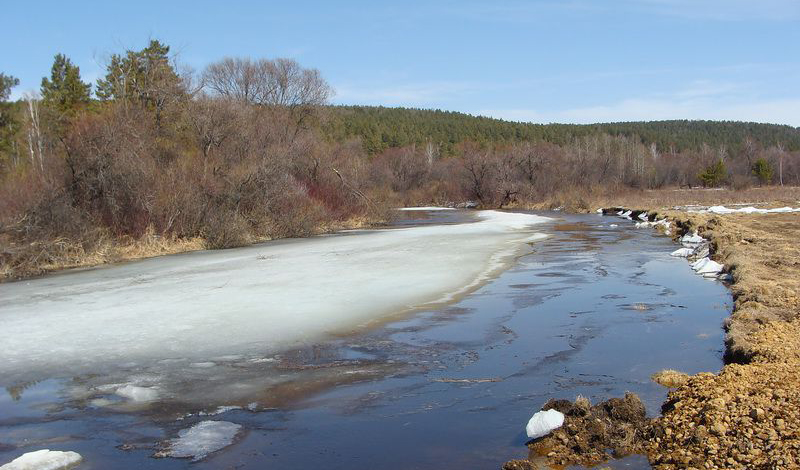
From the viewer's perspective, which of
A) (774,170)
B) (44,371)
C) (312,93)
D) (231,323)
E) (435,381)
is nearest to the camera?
(435,381)

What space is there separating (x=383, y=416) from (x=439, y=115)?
15240 centimetres

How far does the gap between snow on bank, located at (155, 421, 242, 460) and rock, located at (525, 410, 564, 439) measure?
263 centimetres

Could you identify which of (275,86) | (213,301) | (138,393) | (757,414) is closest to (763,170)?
(275,86)

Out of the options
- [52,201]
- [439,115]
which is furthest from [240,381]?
[439,115]

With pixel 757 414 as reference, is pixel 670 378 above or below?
below

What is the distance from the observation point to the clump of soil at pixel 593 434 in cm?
514

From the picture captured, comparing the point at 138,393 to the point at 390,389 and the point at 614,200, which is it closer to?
the point at 390,389

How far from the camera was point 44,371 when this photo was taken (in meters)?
7.82

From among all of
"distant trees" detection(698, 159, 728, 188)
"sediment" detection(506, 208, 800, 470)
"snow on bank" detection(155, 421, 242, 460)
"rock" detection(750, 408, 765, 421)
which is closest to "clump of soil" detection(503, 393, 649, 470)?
"sediment" detection(506, 208, 800, 470)

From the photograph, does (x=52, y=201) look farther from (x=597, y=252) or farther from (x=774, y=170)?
(x=774, y=170)

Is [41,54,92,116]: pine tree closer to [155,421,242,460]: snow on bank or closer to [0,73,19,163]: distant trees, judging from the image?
[0,73,19,163]: distant trees

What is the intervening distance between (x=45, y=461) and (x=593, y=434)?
4476mm

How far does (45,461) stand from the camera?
16.6 ft

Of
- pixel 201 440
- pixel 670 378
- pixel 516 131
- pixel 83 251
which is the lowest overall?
pixel 670 378
